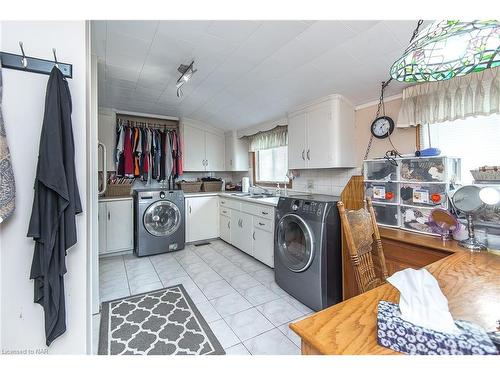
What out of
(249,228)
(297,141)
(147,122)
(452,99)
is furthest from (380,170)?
(147,122)

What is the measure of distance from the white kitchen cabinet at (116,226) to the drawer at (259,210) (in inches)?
64.9

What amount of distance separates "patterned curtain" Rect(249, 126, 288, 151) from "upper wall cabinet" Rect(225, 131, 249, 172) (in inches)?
7.6

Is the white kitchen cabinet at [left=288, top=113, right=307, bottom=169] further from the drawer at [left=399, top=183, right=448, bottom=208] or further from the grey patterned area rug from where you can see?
the grey patterned area rug

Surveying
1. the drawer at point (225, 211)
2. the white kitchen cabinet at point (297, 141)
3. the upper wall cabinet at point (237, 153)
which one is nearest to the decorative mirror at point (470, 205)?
the white kitchen cabinet at point (297, 141)

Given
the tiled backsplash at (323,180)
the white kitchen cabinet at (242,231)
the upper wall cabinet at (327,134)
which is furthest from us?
the white kitchen cabinet at (242,231)

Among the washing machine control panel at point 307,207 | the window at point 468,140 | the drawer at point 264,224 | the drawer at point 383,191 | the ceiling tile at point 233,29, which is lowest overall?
→ the drawer at point 264,224

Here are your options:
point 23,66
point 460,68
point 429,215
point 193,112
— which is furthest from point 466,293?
point 193,112

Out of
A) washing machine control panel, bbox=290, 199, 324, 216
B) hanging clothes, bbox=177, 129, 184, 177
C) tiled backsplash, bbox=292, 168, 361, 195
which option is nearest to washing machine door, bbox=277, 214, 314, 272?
washing machine control panel, bbox=290, 199, 324, 216

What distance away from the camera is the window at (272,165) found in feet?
11.9

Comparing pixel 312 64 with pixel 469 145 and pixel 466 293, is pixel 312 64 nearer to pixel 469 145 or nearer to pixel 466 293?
pixel 469 145

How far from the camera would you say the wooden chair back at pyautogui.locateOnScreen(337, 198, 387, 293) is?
45.7 inches

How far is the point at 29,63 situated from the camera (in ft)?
3.34

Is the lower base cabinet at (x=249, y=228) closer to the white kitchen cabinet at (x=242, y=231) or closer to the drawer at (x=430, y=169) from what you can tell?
the white kitchen cabinet at (x=242, y=231)
